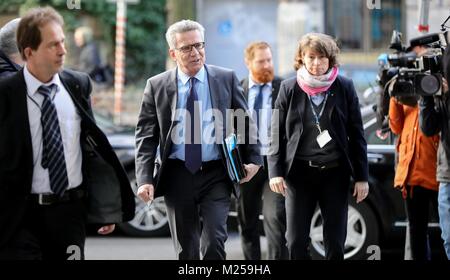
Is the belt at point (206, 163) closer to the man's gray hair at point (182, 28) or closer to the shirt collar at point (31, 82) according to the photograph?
the man's gray hair at point (182, 28)

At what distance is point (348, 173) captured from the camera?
6.59m

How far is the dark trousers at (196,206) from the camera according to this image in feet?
20.6

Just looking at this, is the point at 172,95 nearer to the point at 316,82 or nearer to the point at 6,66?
the point at 316,82

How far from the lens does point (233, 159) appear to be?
6273 millimetres

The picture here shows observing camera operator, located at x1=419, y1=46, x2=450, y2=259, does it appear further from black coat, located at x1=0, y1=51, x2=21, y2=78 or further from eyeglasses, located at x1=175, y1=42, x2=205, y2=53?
black coat, located at x1=0, y1=51, x2=21, y2=78

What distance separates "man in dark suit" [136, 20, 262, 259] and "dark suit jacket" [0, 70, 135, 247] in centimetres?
80

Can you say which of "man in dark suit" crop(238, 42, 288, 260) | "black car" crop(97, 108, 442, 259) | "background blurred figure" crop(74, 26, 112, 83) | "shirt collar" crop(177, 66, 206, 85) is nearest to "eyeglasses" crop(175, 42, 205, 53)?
"shirt collar" crop(177, 66, 206, 85)

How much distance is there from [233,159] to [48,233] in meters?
1.48

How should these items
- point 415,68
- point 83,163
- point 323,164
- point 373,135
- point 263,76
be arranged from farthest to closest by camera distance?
point 373,135, point 263,76, point 415,68, point 323,164, point 83,163

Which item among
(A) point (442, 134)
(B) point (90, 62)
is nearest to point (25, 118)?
(A) point (442, 134)

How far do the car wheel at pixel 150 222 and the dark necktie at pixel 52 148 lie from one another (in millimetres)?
4870

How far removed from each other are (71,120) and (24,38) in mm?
511
